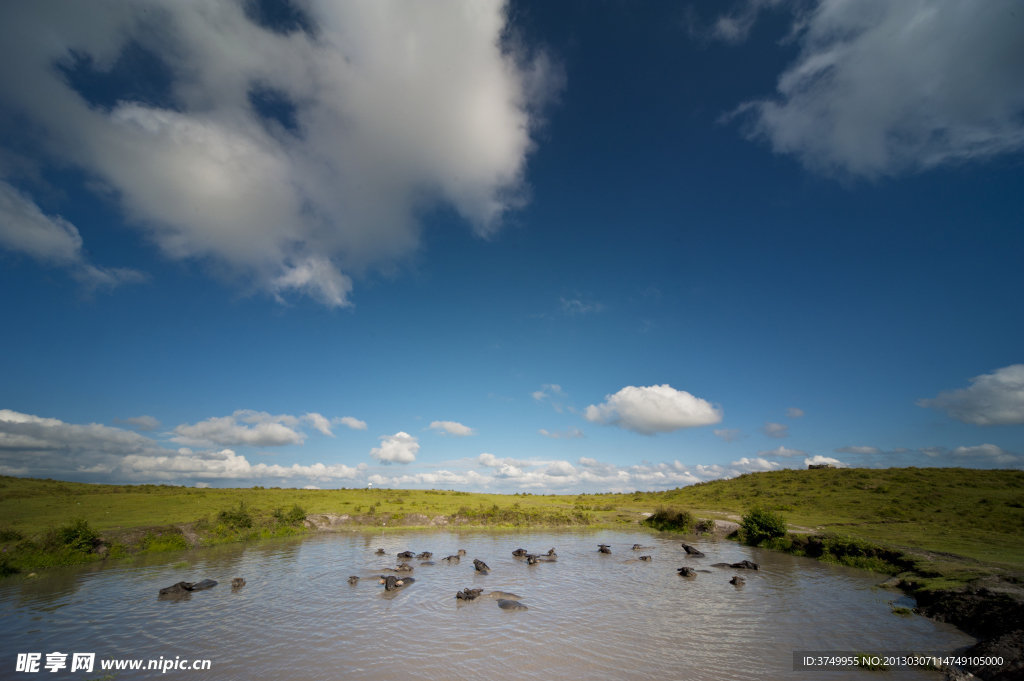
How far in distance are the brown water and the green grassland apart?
3178 millimetres

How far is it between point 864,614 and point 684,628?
7520 mm

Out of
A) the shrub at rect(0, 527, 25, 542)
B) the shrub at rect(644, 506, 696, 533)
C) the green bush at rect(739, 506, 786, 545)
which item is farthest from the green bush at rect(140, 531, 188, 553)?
the green bush at rect(739, 506, 786, 545)

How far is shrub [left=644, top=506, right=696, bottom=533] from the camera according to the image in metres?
37.3

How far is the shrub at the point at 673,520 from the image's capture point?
37300mm

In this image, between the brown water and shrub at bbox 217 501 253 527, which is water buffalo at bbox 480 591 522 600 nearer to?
the brown water

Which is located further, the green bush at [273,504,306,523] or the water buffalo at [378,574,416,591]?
the green bush at [273,504,306,523]

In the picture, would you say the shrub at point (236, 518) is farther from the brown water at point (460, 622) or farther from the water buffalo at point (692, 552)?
the water buffalo at point (692, 552)

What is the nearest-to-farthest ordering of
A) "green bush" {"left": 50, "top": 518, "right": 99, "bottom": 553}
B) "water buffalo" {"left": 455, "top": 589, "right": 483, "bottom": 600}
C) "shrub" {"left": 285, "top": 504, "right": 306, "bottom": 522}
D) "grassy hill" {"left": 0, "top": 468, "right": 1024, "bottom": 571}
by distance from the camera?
"water buffalo" {"left": 455, "top": 589, "right": 483, "bottom": 600}
"green bush" {"left": 50, "top": 518, "right": 99, "bottom": 553}
"grassy hill" {"left": 0, "top": 468, "right": 1024, "bottom": 571}
"shrub" {"left": 285, "top": 504, "right": 306, "bottom": 522}

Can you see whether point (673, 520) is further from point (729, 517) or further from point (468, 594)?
point (468, 594)

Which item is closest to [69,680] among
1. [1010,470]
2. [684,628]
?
[684,628]

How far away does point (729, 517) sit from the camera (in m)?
40.6

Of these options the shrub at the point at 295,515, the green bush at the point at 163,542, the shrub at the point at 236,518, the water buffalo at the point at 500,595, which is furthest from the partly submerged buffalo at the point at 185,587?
the shrub at the point at 295,515

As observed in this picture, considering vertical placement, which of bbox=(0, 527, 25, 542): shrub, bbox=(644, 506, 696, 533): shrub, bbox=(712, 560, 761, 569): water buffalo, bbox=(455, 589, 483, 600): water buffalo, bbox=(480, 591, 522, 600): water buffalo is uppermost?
bbox=(0, 527, 25, 542): shrub

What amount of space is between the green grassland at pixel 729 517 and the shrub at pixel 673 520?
3.21 metres
